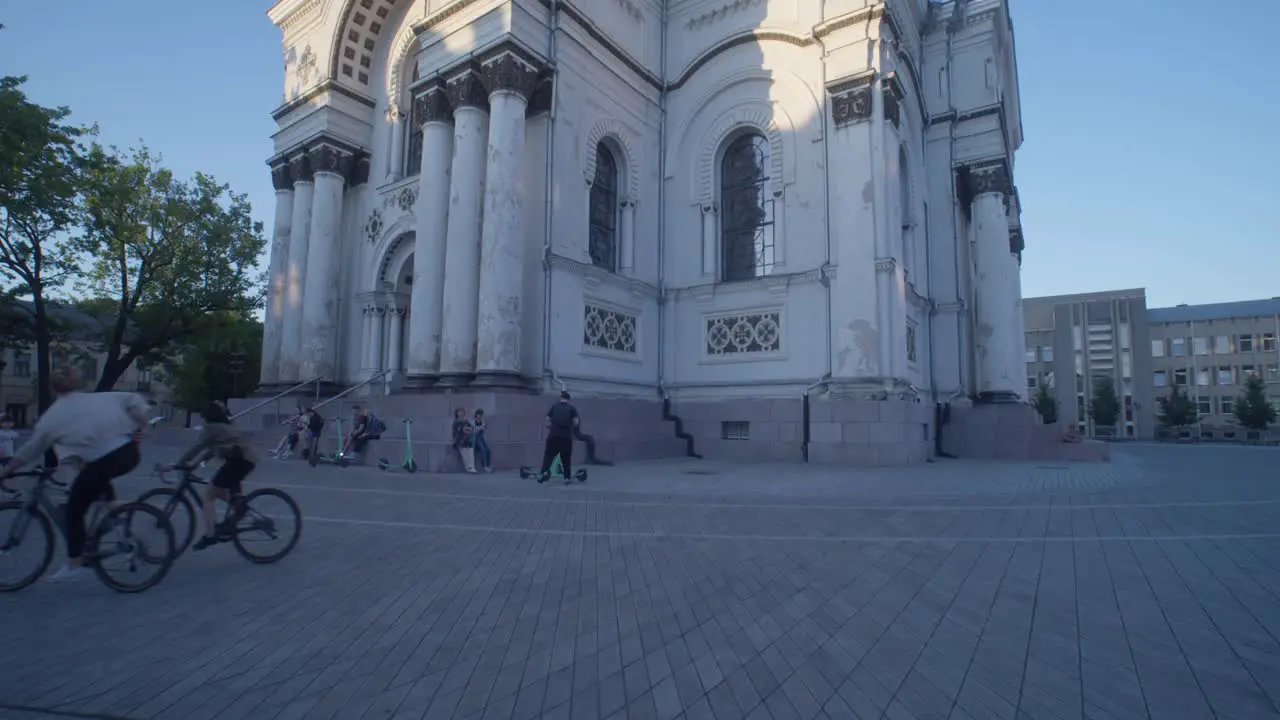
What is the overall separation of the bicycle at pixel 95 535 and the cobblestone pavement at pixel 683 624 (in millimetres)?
138

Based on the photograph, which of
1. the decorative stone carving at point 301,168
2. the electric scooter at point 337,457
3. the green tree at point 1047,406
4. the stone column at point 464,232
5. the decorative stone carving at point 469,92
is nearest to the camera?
the electric scooter at point 337,457

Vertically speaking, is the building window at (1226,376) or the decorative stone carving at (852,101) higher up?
the decorative stone carving at (852,101)

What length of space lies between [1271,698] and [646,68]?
21.0 meters

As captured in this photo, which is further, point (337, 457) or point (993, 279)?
point (993, 279)

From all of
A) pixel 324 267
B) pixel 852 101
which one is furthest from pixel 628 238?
pixel 324 267

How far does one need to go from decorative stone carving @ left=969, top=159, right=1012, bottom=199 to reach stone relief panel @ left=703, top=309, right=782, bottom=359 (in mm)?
10733

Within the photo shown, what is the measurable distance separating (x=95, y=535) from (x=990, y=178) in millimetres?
25795

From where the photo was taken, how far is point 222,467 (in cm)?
576

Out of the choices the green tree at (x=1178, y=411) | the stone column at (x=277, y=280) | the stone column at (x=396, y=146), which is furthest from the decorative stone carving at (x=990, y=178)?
the green tree at (x=1178, y=411)

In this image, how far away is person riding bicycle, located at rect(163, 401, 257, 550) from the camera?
18.5 ft

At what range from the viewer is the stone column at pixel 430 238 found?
16844 millimetres

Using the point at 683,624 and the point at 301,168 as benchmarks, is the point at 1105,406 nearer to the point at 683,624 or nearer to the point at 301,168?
the point at 301,168

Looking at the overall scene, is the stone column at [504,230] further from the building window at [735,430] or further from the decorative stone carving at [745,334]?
the building window at [735,430]

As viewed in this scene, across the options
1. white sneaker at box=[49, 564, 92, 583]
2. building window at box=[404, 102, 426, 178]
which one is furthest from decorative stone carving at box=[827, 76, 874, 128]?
white sneaker at box=[49, 564, 92, 583]
